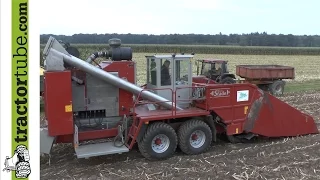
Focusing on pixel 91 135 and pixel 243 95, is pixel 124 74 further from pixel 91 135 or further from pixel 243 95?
pixel 243 95

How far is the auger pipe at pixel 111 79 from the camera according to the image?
7785 millimetres

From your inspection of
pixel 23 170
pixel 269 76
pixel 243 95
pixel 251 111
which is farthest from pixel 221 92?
pixel 269 76

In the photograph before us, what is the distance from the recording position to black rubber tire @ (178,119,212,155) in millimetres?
8352

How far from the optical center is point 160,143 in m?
8.22

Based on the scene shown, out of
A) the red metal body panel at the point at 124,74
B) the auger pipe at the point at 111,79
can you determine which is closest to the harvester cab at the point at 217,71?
the auger pipe at the point at 111,79

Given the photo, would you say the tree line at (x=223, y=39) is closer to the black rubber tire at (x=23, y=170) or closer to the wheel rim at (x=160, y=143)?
the wheel rim at (x=160, y=143)

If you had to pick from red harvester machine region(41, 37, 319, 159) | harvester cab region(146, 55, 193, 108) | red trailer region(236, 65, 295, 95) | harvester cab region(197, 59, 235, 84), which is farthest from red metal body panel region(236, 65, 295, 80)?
harvester cab region(146, 55, 193, 108)

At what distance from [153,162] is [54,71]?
2904mm

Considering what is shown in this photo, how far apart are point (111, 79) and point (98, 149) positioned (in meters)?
1.56

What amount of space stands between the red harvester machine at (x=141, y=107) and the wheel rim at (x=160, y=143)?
0.01 meters

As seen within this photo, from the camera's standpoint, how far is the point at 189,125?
8414 mm

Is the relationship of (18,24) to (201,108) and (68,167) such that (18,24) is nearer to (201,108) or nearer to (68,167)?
(68,167)

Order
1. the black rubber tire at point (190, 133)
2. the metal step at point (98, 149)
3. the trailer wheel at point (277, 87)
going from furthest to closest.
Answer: the trailer wheel at point (277, 87) < the black rubber tire at point (190, 133) < the metal step at point (98, 149)

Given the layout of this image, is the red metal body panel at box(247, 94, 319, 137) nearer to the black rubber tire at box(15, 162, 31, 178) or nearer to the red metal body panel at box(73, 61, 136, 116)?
the red metal body panel at box(73, 61, 136, 116)
